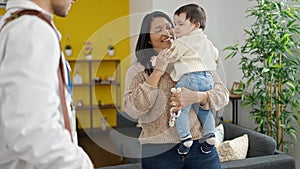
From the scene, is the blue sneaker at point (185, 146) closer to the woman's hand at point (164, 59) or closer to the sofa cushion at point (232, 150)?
the woman's hand at point (164, 59)

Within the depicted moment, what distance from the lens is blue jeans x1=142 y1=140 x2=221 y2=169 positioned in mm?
1325

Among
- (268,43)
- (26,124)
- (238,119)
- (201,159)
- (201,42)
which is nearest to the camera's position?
(26,124)

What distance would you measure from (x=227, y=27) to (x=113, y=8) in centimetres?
208

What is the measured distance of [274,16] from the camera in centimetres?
287

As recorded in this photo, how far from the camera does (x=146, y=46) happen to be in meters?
1.37

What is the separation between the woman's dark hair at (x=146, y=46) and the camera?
4.46 feet

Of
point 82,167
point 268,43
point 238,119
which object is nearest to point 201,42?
point 82,167

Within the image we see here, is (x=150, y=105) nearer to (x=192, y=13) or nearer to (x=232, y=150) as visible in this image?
(x=192, y=13)

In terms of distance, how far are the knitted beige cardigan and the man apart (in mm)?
557

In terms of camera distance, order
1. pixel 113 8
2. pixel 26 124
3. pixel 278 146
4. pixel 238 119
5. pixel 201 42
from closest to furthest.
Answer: pixel 26 124, pixel 201 42, pixel 278 146, pixel 238 119, pixel 113 8

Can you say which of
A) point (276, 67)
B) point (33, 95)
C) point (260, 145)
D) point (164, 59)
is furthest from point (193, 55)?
point (276, 67)

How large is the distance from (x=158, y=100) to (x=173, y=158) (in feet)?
0.80

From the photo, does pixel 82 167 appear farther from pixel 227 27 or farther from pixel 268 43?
pixel 227 27

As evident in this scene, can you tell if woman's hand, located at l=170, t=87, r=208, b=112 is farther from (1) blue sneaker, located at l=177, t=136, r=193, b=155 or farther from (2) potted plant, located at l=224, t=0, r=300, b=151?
(2) potted plant, located at l=224, t=0, r=300, b=151
